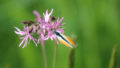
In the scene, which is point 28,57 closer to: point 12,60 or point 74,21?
point 12,60

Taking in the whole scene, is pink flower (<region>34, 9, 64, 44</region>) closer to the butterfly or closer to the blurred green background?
the butterfly

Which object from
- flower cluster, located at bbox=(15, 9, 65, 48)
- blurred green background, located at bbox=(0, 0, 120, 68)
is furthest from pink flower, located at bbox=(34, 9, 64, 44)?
blurred green background, located at bbox=(0, 0, 120, 68)

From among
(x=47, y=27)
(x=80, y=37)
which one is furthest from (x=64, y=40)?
(x=80, y=37)

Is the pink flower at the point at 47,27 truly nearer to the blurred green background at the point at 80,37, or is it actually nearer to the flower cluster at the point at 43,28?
the flower cluster at the point at 43,28

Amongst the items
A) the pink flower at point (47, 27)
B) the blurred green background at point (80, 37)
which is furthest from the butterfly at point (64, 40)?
the blurred green background at point (80, 37)

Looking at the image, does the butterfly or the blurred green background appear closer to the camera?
the butterfly

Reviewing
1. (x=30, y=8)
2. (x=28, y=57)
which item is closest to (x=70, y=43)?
(x=28, y=57)

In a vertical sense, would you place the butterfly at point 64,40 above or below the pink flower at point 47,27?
below

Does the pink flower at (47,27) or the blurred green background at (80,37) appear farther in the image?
the blurred green background at (80,37)

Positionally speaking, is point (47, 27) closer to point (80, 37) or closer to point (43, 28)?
point (43, 28)
